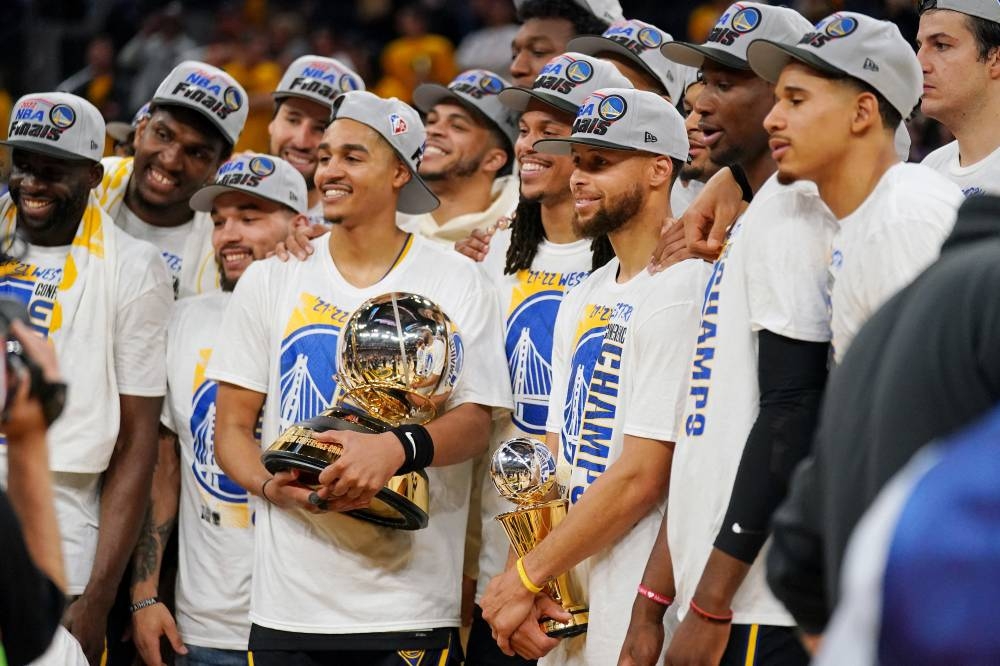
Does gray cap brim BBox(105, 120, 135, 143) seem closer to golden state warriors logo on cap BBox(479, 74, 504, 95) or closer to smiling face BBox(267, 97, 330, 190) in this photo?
smiling face BBox(267, 97, 330, 190)

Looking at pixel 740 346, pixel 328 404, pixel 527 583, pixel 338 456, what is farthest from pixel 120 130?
pixel 740 346

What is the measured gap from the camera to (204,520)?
493 centimetres

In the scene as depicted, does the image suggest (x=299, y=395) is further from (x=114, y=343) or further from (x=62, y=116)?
(x=62, y=116)

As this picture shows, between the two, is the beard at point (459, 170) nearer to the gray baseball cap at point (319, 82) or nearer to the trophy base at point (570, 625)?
the gray baseball cap at point (319, 82)

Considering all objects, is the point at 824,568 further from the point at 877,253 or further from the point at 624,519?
the point at 624,519

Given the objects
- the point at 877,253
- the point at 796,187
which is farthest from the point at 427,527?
the point at 877,253

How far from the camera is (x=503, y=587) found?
3893 millimetres

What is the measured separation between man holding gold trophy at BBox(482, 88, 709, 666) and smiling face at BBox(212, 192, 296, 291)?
1415 millimetres

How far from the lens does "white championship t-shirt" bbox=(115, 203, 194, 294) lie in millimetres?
5570

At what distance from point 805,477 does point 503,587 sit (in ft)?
6.52

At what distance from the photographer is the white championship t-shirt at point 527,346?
4.68 metres

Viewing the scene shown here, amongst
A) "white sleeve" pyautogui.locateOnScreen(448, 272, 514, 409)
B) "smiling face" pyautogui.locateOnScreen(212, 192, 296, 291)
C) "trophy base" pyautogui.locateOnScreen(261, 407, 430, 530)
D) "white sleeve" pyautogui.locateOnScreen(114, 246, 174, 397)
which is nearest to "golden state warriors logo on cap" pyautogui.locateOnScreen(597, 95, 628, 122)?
"white sleeve" pyautogui.locateOnScreen(448, 272, 514, 409)

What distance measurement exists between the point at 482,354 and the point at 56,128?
1.79 m

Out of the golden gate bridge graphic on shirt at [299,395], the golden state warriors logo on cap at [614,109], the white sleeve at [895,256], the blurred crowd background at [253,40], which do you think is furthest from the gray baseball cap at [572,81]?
the blurred crowd background at [253,40]
